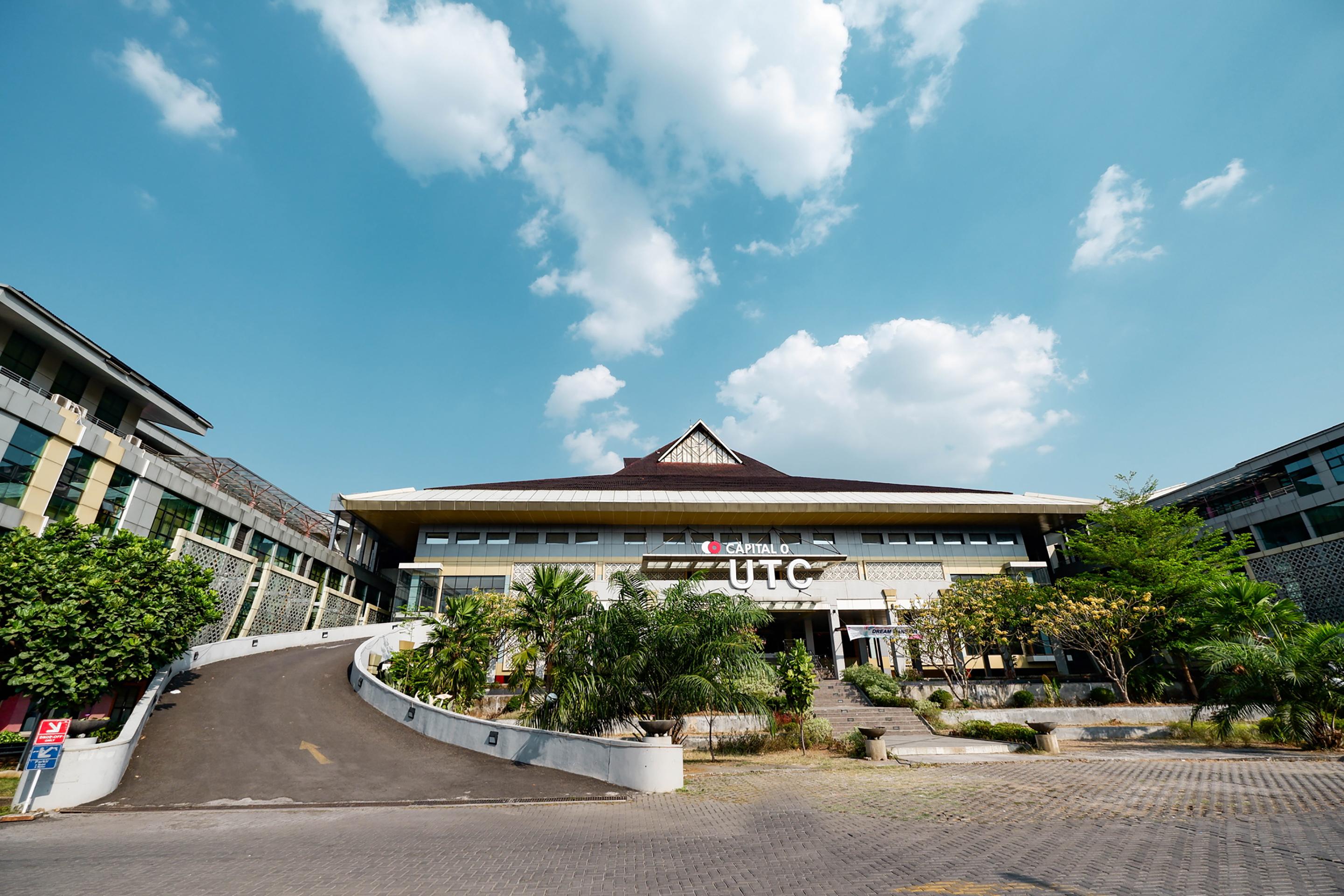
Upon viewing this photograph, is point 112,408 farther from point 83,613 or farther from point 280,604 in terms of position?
point 83,613

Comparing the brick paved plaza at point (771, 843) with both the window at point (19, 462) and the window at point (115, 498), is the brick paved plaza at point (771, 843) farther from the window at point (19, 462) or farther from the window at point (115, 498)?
the window at point (115, 498)

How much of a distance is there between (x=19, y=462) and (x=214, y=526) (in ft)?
33.9

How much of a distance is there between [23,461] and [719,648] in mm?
24124

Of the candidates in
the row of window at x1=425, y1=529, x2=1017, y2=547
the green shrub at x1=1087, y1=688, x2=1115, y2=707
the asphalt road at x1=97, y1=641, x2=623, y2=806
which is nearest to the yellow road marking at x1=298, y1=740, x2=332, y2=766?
the asphalt road at x1=97, y1=641, x2=623, y2=806

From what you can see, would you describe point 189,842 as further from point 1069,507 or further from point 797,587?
point 1069,507

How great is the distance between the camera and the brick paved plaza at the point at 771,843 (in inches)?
249

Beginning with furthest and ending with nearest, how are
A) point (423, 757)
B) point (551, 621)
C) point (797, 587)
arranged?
point (797, 587) → point (551, 621) → point (423, 757)

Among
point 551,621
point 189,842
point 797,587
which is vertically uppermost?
point 797,587

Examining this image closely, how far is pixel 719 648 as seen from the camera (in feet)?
50.6

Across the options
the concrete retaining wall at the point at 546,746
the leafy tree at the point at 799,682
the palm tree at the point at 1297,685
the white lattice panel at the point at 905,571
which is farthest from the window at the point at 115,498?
the white lattice panel at the point at 905,571

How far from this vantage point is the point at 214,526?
97.2ft

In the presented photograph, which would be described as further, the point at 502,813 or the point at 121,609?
the point at 121,609

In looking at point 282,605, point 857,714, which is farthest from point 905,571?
point 282,605

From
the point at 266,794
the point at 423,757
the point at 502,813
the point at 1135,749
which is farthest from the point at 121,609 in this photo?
the point at 1135,749
